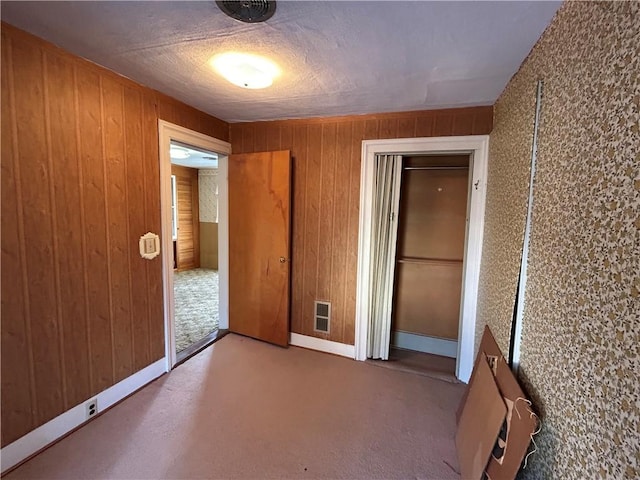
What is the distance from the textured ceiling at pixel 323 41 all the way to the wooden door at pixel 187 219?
14.2ft

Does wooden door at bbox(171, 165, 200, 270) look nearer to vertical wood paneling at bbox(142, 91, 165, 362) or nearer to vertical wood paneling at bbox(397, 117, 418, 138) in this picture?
vertical wood paneling at bbox(142, 91, 165, 362)

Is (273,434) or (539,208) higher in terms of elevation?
(539,208)

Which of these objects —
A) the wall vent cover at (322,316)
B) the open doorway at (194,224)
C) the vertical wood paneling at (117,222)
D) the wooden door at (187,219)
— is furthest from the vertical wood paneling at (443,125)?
the wooden door at (187,219)

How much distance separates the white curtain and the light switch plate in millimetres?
1805

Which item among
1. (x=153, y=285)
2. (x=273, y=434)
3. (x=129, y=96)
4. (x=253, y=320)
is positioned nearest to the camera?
(x=273, y=434)

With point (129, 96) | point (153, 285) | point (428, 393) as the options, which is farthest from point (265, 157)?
point (428, 393)

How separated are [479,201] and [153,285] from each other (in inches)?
105

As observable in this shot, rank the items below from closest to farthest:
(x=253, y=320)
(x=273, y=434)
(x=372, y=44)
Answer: (x=372, y=44) < (x=273, y=434) < (x=253, y=320)

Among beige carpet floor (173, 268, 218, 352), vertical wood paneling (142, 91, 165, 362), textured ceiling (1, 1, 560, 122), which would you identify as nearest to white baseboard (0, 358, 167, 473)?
vertical wood paneling (142, 91, 165, 362)

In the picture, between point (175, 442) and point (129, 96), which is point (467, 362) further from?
point (129, 96)

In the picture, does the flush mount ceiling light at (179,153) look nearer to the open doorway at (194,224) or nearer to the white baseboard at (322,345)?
the open doorway at (194,224)

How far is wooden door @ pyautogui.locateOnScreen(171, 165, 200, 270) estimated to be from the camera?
20.3 ft

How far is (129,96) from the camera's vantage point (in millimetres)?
2070

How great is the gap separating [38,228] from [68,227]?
0.49ft
